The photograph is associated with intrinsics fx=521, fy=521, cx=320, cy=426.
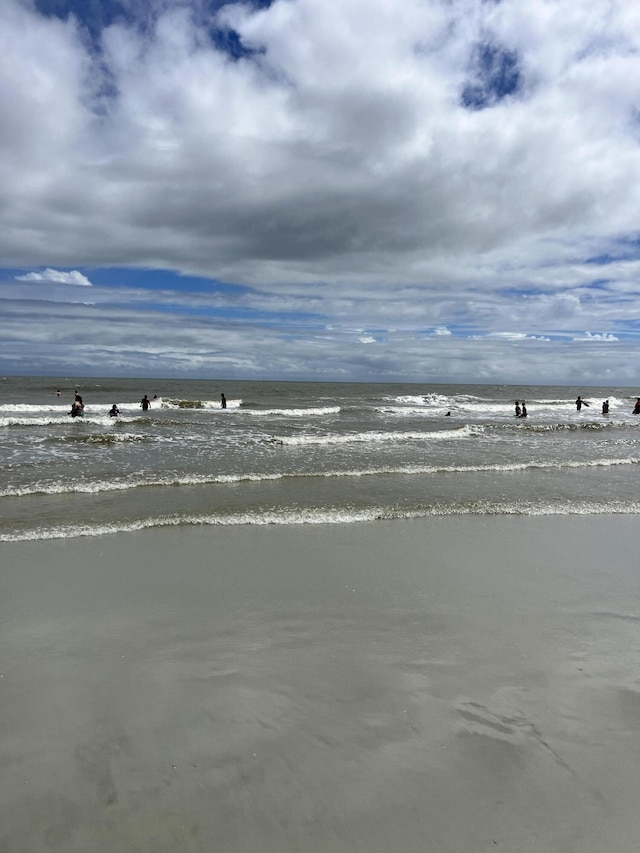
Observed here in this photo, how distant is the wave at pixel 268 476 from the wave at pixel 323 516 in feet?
10.1

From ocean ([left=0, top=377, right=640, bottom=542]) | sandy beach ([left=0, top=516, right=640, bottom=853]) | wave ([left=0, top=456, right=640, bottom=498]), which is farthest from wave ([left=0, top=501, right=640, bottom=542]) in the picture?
wave ([left=0, top=456, right=640, bottom=498])

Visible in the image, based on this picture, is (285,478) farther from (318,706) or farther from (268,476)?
(318,706)

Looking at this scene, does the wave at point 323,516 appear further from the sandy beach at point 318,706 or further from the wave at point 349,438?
the wave at point 349,438

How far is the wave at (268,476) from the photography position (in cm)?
1191

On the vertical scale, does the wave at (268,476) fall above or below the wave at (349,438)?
below

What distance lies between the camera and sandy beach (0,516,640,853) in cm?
288

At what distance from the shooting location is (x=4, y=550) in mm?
7863

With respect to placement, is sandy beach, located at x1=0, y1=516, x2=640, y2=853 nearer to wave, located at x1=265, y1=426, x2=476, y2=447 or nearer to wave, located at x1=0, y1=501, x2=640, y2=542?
wave, located at x1=0, y1=501, x2=640, y2=542

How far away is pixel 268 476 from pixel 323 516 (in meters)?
4.21

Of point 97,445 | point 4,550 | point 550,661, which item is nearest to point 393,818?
point 550,661

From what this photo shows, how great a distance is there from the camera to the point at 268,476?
549 inches

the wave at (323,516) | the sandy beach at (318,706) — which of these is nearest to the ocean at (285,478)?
the wave at (323,516)

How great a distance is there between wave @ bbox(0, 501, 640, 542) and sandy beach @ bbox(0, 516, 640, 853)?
1.57 metres

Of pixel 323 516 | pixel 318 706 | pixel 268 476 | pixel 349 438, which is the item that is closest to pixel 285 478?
pixel 268 476
